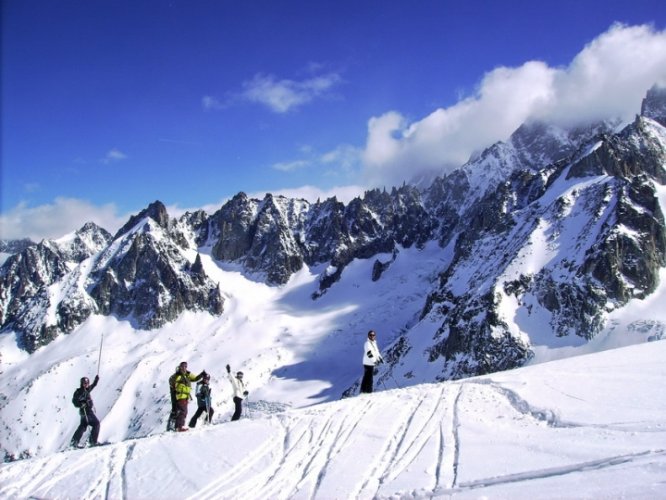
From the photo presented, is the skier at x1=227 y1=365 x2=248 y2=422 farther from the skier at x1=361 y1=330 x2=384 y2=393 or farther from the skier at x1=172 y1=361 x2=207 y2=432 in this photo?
the skier at x1=361 y1=330 x2=384 y2=393

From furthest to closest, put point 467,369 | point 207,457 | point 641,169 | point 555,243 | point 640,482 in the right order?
point 641,169, point 555,243, point 467,369, point 207,457, point 640,482

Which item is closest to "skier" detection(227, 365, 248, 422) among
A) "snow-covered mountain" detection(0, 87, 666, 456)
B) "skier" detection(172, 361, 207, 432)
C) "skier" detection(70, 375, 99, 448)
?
"skier" detection(172, 361, 207, 432)

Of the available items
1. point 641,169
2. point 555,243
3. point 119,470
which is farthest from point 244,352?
point 119,470

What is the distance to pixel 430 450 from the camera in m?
12.3

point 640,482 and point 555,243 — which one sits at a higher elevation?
point 555,243

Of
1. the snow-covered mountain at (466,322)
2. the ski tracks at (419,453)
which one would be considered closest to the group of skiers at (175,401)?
the ski tracks at (419,453)

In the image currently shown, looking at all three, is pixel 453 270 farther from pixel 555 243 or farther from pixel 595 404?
pixel 595 404

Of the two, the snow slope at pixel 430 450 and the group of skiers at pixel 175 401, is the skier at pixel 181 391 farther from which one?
the snow slope at pixel 430 450

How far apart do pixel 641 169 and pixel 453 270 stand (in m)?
61.6

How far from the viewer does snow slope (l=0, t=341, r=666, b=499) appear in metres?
9.73

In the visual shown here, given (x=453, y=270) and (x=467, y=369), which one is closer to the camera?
(x=467, y=369)

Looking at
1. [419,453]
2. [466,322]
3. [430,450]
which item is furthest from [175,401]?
[466,322]

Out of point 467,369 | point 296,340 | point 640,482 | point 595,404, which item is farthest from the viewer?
point 296,340

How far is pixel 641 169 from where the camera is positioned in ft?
476
